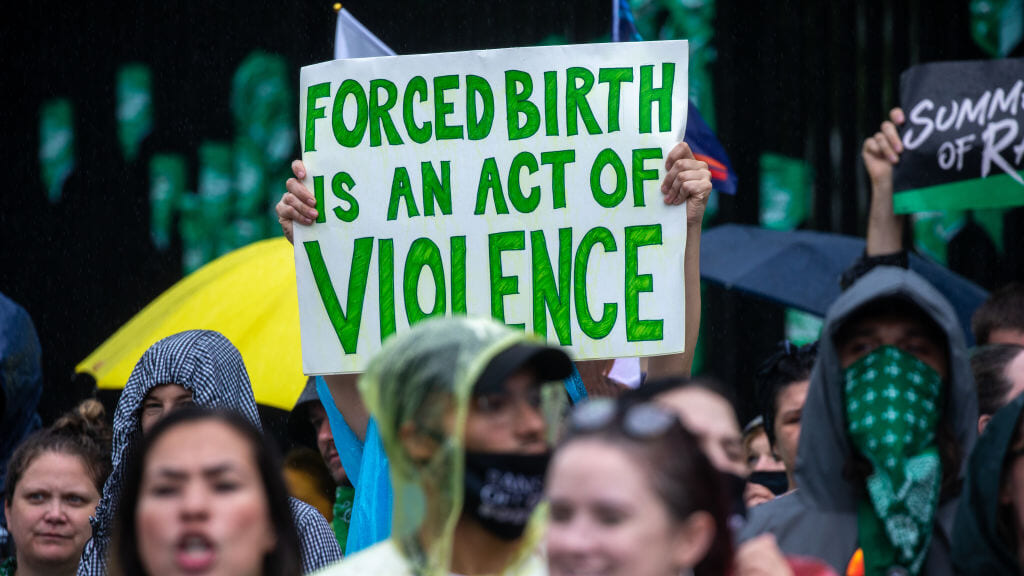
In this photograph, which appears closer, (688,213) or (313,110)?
(688,213)

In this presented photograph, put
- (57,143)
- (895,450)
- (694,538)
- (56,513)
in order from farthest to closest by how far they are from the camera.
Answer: (57,143) < (56,513) < (895,450) < (694,538)

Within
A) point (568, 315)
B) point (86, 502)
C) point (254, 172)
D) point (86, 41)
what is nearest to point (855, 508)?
point (568, 315)

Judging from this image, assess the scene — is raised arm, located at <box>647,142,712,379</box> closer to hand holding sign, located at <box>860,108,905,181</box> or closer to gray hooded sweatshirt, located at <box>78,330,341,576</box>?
hand holding sign, located at <box>860,108,905,181</box>

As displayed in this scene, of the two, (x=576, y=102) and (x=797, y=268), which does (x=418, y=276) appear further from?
(x=797, y=268)

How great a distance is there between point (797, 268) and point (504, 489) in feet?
14.2

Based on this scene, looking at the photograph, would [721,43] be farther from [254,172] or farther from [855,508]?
[855,508]

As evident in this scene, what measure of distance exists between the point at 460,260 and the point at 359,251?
0.28 m

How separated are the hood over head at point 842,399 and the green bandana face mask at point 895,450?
32 mm

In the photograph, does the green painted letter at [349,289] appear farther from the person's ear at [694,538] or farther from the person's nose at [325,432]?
the person's ear at [694,538]

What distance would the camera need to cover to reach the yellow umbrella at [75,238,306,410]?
6320 millimetres

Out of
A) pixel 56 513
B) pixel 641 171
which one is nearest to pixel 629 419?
pixel 641 171

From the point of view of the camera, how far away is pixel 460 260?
4512 millimetres

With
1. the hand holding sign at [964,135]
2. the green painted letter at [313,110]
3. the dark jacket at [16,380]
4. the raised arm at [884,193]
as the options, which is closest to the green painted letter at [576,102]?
the green painted letter at [313,110]

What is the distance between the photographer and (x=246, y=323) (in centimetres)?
648
